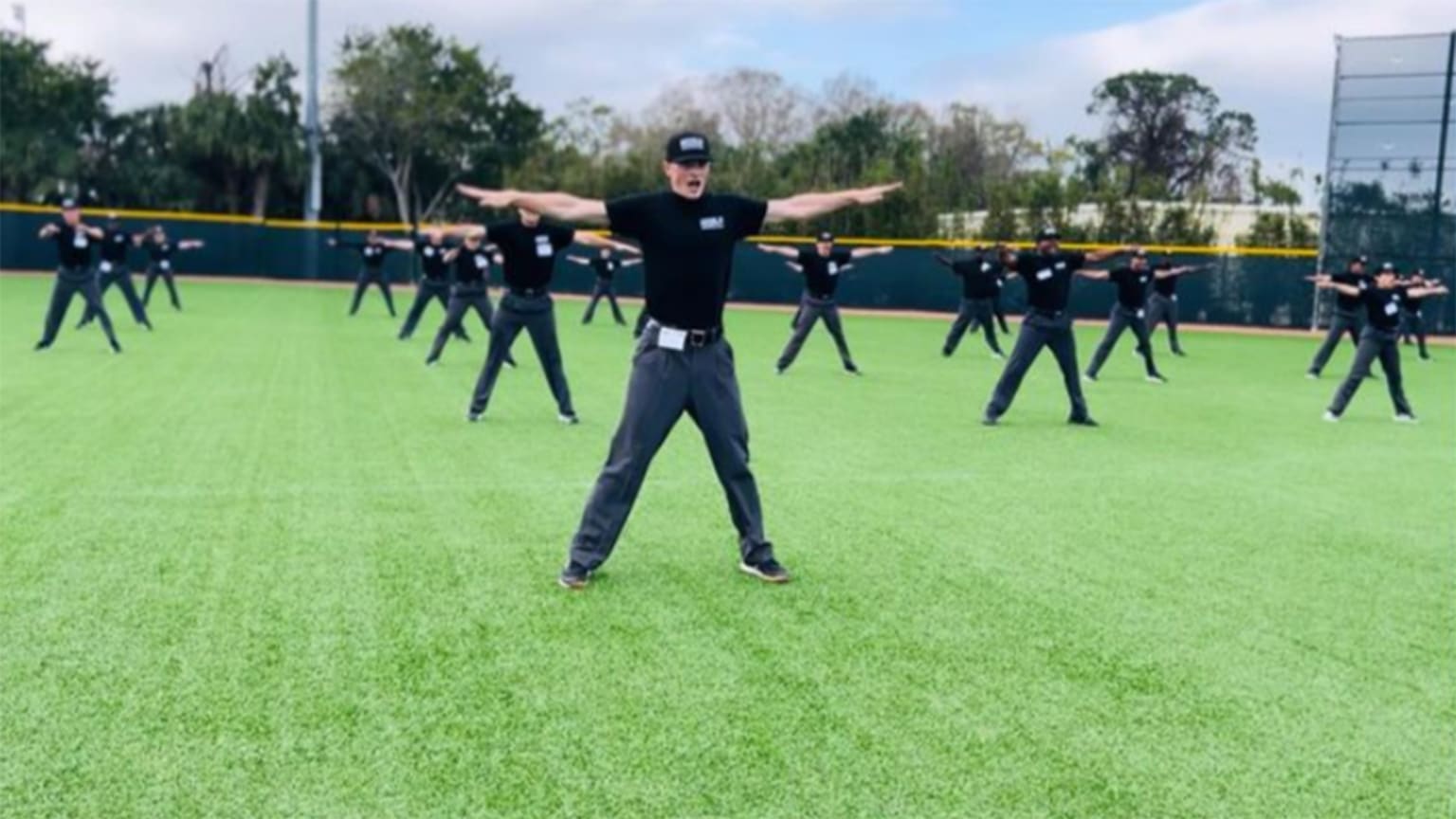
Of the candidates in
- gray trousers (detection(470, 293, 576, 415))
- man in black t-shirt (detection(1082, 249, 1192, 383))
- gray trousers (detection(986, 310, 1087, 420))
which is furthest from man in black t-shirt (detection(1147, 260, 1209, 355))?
gray trousers (detection(470, 293, 576, 415))

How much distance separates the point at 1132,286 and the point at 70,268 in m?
14.0

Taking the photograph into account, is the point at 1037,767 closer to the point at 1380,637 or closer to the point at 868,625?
the point at 868,625

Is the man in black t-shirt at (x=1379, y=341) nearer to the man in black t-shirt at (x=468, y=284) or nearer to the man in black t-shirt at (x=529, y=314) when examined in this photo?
the man in black t-shirt at (x=529, y=314)

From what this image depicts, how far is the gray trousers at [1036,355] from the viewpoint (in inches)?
527

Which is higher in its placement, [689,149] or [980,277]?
[689,149]

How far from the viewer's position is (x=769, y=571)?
664cm

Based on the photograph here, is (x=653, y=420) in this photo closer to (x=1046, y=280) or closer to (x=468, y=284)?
(x=1046, y=280)

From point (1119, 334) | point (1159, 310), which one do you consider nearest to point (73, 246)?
point (1119, 334)

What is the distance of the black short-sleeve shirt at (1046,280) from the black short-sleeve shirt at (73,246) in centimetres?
1145

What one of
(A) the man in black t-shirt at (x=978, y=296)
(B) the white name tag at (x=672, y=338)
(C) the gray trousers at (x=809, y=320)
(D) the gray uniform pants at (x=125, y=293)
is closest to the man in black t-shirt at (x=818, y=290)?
(C) the gray trousers at (x=809, y=320)

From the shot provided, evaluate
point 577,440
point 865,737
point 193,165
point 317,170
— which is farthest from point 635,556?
point 193,165

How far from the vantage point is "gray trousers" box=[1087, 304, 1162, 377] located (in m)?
18.4

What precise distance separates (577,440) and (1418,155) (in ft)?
99.0

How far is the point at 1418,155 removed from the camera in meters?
34.0
